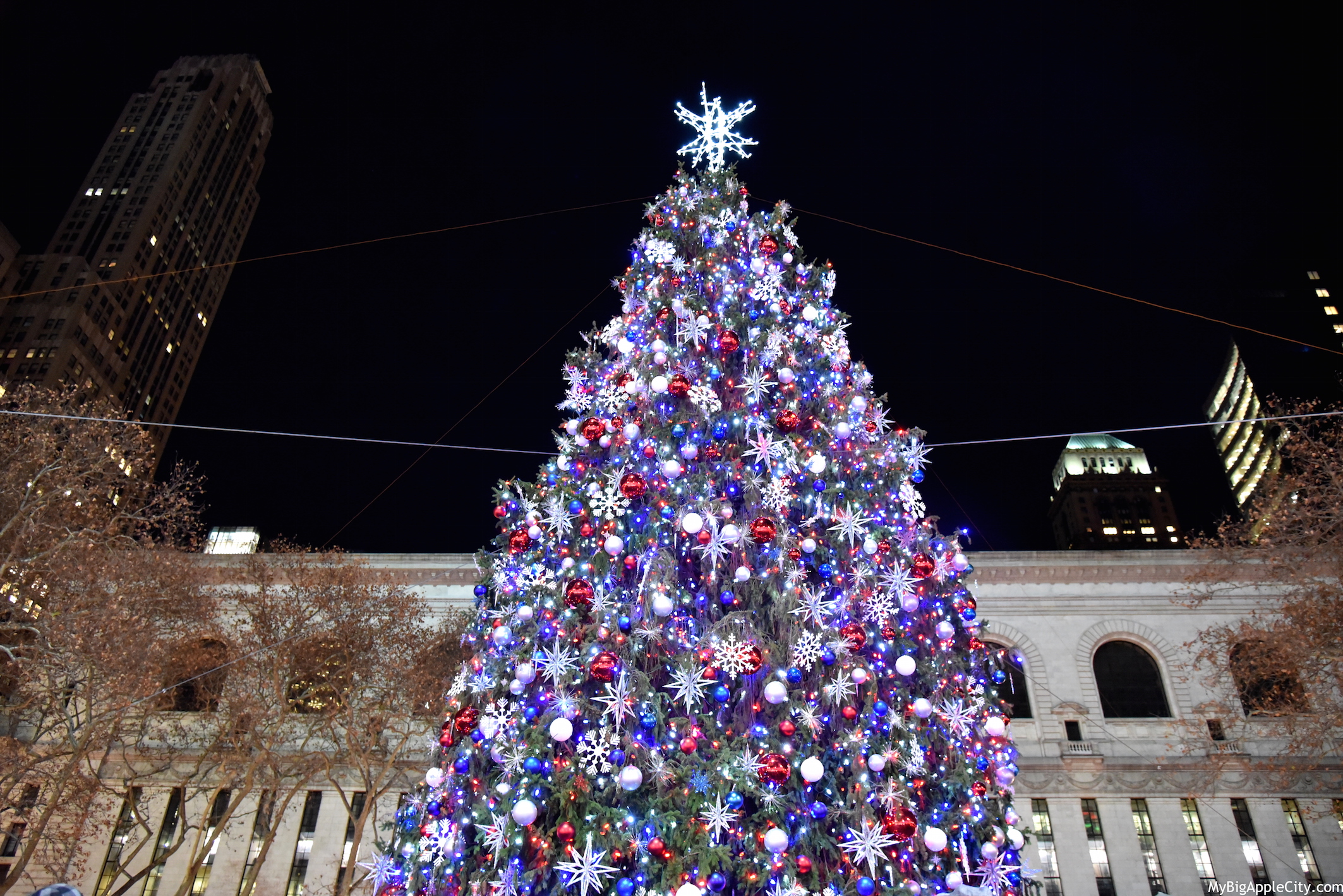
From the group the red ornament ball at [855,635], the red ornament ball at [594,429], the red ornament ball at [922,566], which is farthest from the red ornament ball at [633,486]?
the red ornament ball at [922,566]

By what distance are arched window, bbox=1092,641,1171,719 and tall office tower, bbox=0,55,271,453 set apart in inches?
2768

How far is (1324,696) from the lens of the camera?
1925 centimetres

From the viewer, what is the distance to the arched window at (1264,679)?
61.6ft

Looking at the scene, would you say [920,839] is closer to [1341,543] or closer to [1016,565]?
[1341,543]

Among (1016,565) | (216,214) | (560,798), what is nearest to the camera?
(560,798)

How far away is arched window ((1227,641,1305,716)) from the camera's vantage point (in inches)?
739

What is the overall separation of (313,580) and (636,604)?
18403mm

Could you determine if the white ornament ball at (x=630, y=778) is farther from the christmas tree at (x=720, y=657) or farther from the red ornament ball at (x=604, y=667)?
the red ornament ball at (x=604, y=667)

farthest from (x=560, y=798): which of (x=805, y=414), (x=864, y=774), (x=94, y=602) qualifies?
(x=94, y=602)

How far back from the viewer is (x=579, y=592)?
24.2 ft

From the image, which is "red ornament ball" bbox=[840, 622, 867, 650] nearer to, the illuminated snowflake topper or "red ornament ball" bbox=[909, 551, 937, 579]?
"red ornament ball" bbox=[909, 551, 937, 579]

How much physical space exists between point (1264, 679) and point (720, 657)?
26.3 metres

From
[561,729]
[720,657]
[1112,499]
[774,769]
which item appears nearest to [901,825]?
[774,769]

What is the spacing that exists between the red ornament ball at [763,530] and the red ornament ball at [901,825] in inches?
107
